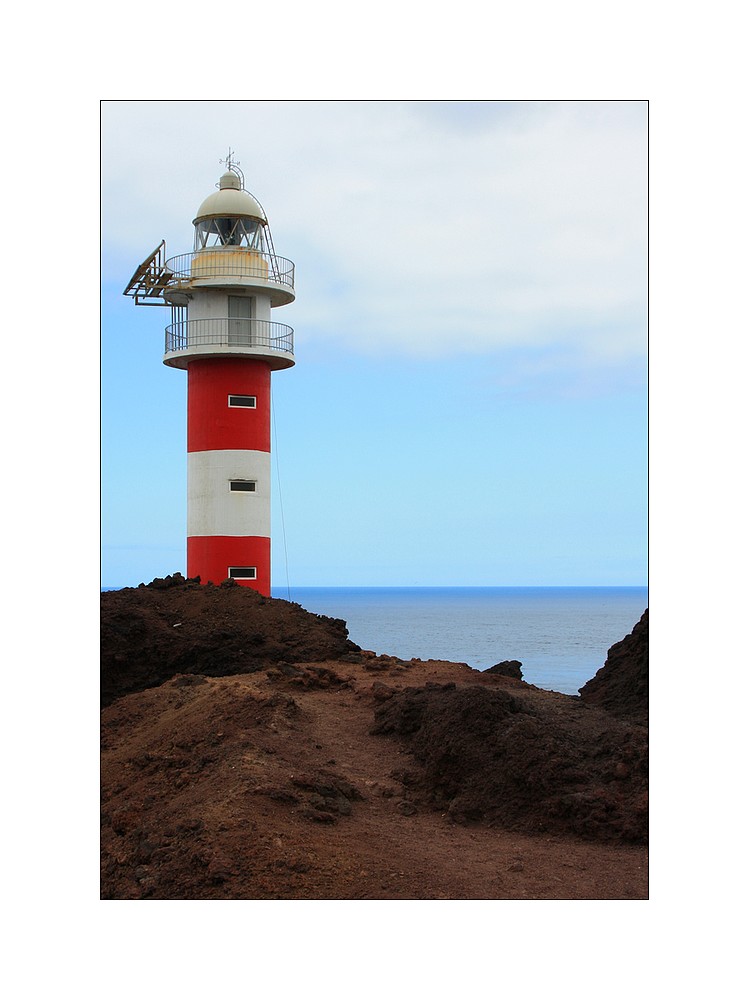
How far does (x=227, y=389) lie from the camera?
791 inches

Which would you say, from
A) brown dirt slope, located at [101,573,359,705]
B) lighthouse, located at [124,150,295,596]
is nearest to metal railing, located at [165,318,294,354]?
lighthouse, located at [124,150,295,596]

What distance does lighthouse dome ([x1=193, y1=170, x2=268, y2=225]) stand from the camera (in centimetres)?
2078

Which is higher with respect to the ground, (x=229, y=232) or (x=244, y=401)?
(x=229, y=232)

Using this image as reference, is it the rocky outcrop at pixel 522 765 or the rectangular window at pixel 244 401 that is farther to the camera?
the rectangular window at pixel 244 401

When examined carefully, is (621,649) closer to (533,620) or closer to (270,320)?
(270,320)

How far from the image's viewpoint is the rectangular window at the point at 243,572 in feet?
65.5

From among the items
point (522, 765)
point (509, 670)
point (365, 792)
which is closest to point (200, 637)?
point (509, 670)

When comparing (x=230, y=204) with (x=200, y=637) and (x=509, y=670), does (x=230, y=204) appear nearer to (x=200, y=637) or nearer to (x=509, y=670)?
(x=200, y=637)

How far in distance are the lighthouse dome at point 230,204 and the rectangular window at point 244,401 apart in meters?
3.85

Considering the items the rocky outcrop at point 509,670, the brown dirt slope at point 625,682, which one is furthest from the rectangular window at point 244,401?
the brown dirt slope at point 625,682

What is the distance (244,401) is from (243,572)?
11.2 ft

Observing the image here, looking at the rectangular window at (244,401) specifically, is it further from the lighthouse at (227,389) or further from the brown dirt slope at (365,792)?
the brown dirt slope at (365,792)

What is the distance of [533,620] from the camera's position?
7925 cm

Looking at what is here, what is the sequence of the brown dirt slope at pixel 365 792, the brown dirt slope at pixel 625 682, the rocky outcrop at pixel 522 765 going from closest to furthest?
the brown dirt slope at pixel 365 792 < the rocky outcrop at pixel 522 765 < the brown dirt slope at pixel 625 682
